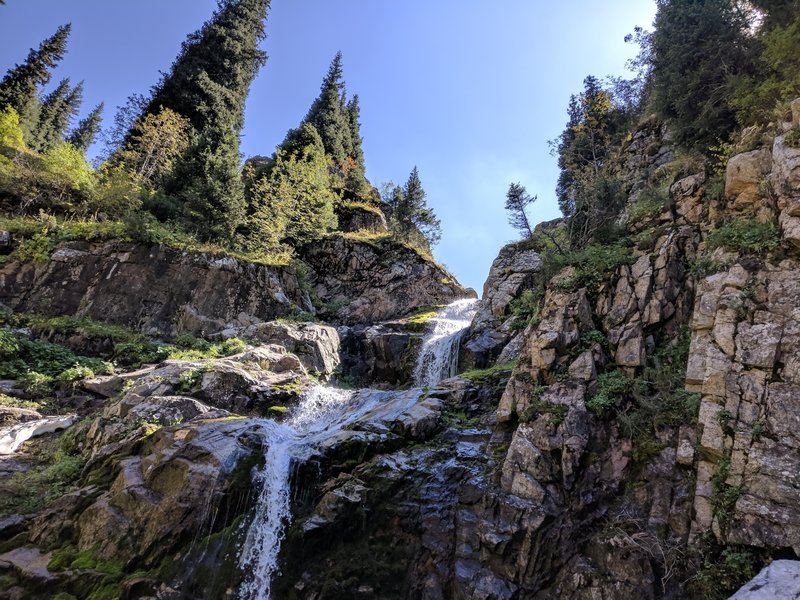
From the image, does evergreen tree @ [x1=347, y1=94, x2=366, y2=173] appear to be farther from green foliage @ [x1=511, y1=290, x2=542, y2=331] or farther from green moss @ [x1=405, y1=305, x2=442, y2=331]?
green foliage @ [x1=511, y1=290, x2=542, y2=331]

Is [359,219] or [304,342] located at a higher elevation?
[359,219]

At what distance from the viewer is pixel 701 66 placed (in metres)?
13.9

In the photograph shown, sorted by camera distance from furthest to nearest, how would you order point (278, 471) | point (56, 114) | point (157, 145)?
point (56, 114) < point (157, 145) < point (278, 471)

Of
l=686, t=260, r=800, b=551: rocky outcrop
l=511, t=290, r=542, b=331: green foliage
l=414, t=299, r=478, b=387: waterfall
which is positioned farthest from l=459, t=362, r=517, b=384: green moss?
l=686, t=260, r=800, b=551: rocky outcrop

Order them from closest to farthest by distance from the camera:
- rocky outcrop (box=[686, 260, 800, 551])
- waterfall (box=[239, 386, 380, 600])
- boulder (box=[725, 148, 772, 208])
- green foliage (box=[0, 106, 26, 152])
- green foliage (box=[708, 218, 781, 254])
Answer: rocky outcrop (box=[686, 260, 800, 551]) → waterfall (box=[239, 386, 380, 600]) → green foliage (box=[708, 218, 781, 254]) → boulder (box=[725, 148, 772, 208]) → green foliage (box=[0, 106, 26, 152])

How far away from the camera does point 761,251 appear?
346 inches

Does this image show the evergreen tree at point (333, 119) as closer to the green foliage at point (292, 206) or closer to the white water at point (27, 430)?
the green foliage at point (292, 206)

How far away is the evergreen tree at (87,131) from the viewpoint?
51.1 m

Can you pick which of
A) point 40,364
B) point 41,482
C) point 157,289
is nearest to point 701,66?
point 41,482

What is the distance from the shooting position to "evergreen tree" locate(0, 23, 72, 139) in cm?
3519

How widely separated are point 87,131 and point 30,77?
60.2ft

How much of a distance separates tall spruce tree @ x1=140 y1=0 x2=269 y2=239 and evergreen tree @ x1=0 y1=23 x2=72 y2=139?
14.9 m

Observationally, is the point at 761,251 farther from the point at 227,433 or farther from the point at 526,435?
the point at 227,433

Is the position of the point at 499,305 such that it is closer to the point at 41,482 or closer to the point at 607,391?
the point at 607,391
